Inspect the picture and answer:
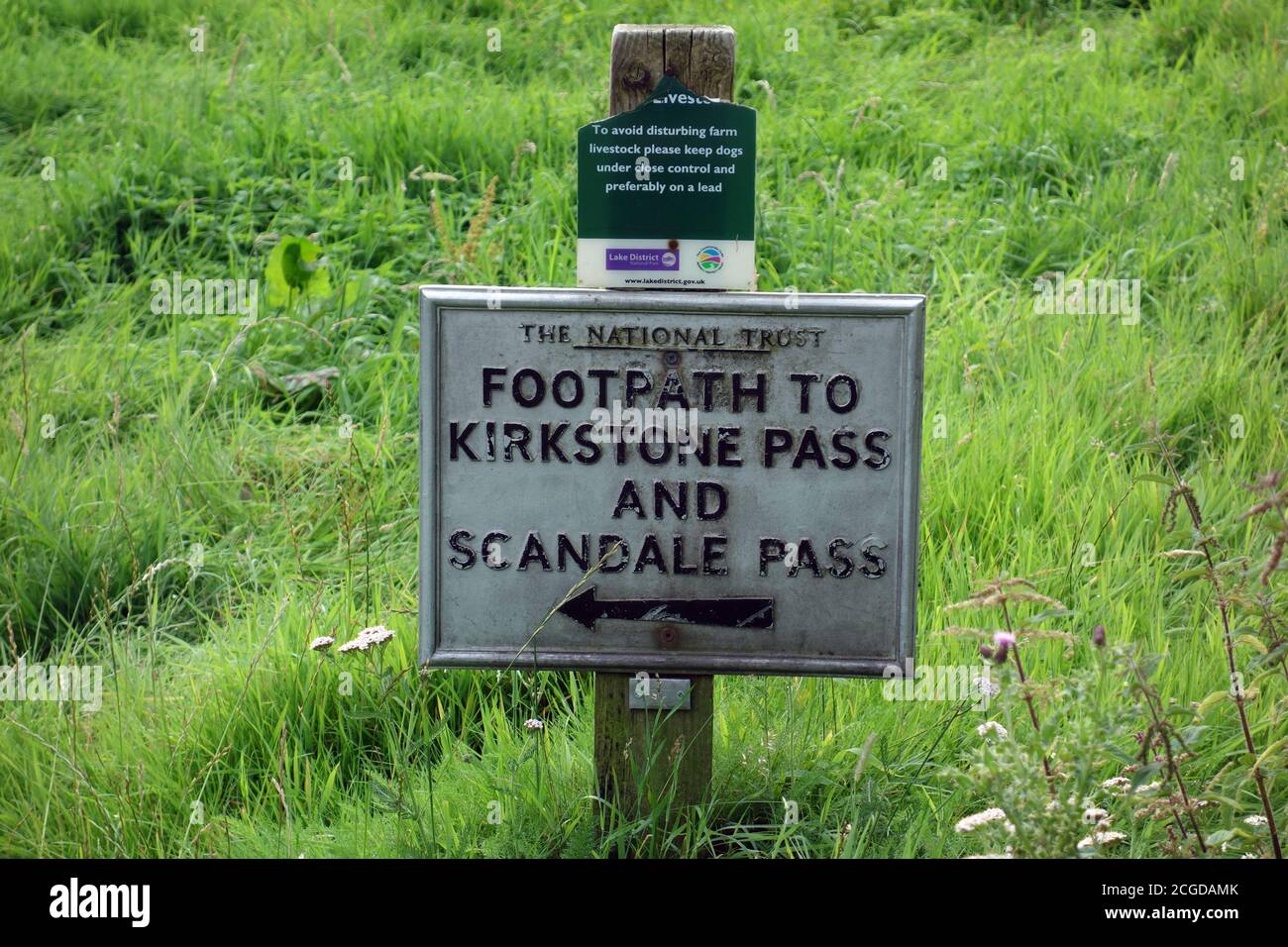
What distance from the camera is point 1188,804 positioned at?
87.7 inches

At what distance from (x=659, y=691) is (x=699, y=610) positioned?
189 millimetres

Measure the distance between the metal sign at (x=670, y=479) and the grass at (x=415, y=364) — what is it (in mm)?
289

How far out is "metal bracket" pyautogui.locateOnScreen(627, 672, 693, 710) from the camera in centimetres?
256

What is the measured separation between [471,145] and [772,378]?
11.8 ft

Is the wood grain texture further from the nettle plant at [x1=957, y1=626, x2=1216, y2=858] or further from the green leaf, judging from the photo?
the green leaf

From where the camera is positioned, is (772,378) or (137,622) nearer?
(772,378)

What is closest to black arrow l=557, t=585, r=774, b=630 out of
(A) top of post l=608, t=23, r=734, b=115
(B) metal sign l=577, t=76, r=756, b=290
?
(B) metal sign l=577, t=76, r=756, b=290

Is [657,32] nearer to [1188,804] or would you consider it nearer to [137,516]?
[1188,804]

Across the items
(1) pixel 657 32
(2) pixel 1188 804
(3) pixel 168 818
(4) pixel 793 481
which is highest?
(1) pixel 657 32


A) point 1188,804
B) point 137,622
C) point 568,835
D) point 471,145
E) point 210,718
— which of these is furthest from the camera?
point 471,145

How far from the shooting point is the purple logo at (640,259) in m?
2.55

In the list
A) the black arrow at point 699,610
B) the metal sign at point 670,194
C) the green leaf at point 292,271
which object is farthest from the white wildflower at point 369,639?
the green leaf at point 292,271

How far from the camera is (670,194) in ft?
8.35

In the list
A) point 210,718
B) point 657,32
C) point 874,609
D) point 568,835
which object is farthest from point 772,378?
point 210,718
